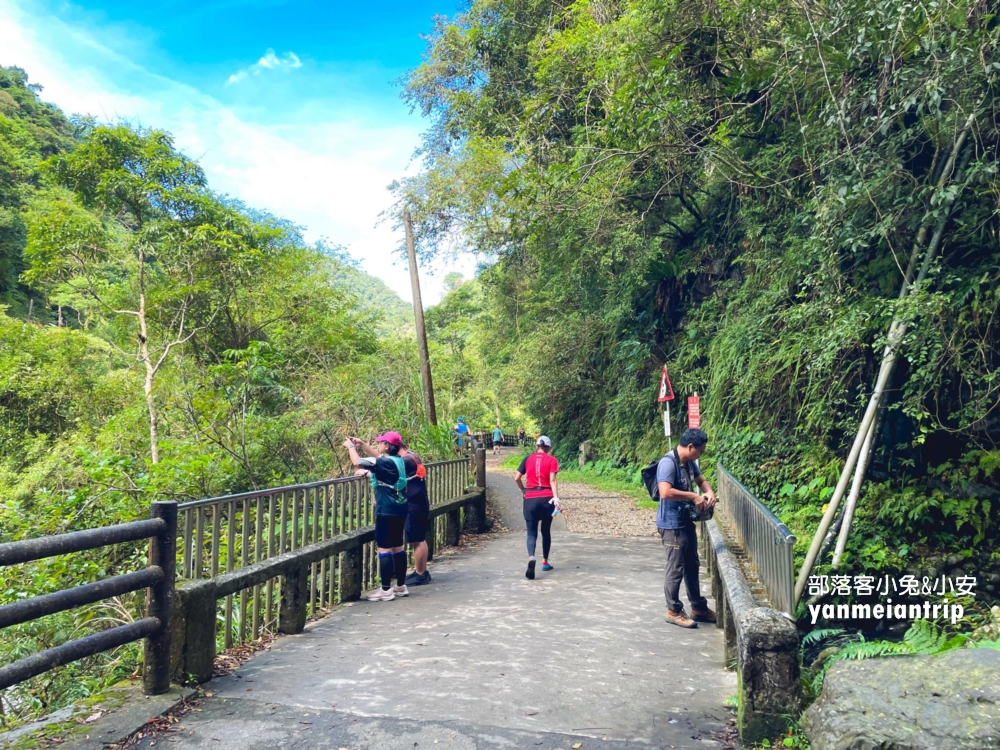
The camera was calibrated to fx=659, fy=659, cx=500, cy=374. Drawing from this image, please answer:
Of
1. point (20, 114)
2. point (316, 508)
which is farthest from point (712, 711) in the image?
point (20, 114)

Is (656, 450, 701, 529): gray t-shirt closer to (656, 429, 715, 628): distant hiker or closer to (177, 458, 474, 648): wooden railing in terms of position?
(656, 429, 715, 628): distant hiker

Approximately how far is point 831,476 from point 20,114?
166ft

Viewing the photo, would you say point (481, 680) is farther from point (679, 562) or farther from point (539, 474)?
point (539, 474)

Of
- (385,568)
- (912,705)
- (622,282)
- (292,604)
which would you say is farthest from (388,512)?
(622,282)

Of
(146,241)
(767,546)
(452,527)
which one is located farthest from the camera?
(146,241)

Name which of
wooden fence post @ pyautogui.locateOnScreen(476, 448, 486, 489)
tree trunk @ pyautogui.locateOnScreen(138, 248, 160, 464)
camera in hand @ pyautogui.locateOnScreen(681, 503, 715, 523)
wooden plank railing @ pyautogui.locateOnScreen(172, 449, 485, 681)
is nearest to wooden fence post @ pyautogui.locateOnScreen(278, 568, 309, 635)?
wooden plank railing @ pyautogui.locateOnScreen(172, 449, 485, 681)

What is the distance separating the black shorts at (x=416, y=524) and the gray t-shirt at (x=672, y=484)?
10.7 ft

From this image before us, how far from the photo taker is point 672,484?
20.1ft

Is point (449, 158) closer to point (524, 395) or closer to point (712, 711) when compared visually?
point (524, 395)

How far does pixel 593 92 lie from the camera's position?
14.6 metres

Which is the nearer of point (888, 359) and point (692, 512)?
point (692, 512)

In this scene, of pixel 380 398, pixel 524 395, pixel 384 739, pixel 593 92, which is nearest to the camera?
→ pixel 384 739

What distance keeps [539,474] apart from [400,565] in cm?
202

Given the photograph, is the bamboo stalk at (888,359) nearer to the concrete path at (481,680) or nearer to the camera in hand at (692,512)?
the concrete path at (481,680)
